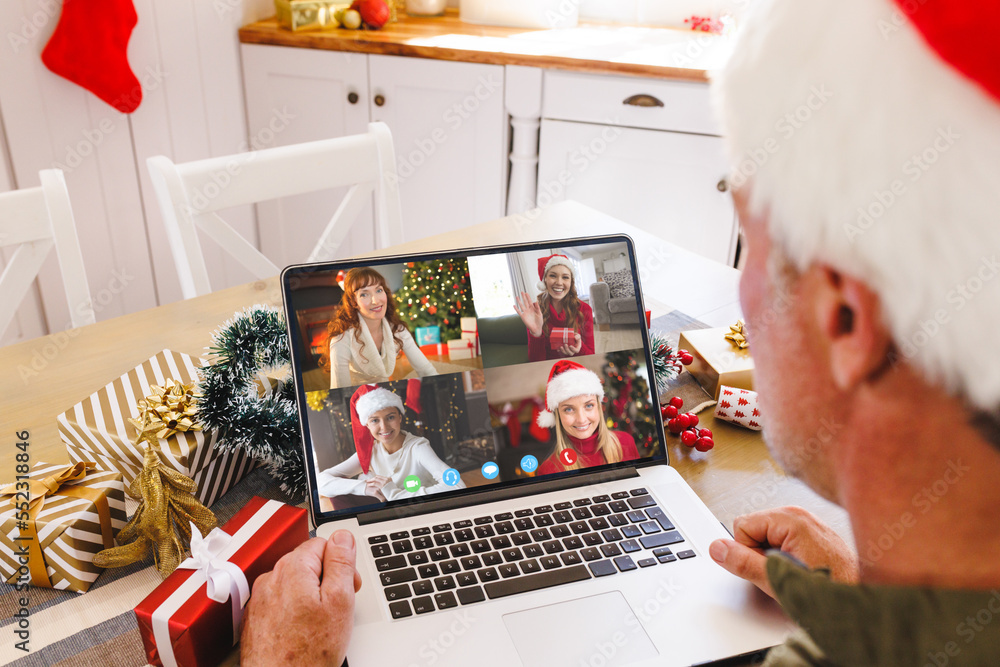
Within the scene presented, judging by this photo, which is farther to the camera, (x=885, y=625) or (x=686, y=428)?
(x=686, y=428)

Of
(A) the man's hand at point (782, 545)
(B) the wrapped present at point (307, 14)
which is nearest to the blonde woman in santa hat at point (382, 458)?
(A) the man's hand at point (782, 545)

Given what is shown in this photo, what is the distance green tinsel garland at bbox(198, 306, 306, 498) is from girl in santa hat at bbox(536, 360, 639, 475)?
0.86 feet

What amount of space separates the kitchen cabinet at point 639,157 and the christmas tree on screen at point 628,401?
1.49 meters

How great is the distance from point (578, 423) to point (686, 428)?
0.18 meters

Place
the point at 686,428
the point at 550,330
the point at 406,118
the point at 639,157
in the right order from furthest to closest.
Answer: the point at 406,118, the point at 639,157, the point at 686,428, the point at 550,330

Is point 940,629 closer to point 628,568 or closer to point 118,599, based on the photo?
point 628,568

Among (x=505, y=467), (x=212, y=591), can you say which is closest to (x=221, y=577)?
(x=212, y=591)

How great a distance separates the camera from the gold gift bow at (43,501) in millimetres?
652

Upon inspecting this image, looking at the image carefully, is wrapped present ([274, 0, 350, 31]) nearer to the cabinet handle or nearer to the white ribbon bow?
the cabinet handle

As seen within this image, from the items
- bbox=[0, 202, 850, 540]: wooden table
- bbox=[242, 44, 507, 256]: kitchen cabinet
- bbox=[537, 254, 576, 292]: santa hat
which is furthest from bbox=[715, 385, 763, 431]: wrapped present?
bbox=[242, 44, 507, 256]: kitchen cabinet

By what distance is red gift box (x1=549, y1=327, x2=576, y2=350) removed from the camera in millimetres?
770

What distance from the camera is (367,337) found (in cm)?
73

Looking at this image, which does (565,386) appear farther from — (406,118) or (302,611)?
(406,118)

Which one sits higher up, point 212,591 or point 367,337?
point 367,337
